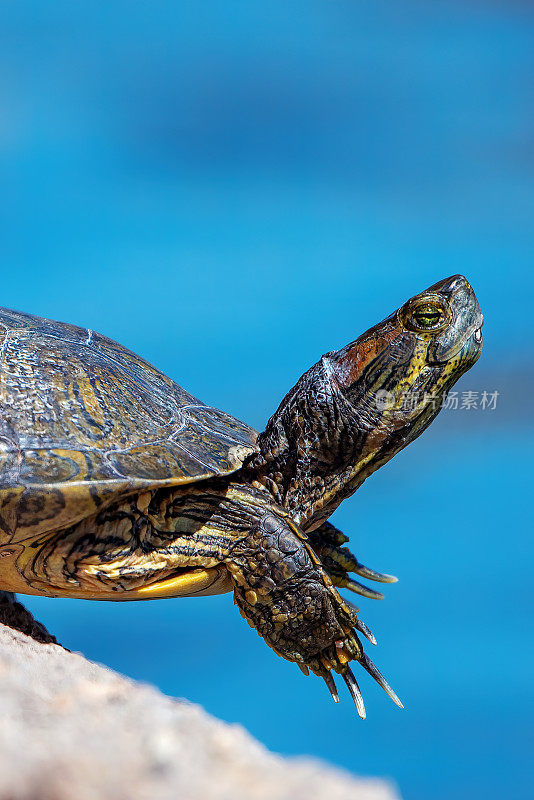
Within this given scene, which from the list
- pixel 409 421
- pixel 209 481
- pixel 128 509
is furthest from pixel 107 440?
pixel 409 421

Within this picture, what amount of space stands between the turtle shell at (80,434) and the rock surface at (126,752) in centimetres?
50

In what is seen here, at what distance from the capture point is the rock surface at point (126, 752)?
1.67 metres

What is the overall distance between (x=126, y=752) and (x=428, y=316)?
1765mm

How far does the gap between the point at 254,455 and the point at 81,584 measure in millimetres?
824

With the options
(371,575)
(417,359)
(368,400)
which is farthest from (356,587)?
(417,359)

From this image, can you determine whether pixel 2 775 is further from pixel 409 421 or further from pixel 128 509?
pixel 409 421

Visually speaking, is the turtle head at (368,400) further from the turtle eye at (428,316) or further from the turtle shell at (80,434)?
the turtle shell at (80,434)

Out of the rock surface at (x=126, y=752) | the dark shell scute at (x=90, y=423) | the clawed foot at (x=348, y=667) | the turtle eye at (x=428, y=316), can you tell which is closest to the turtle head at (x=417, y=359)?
the turtle eye at (x=428, y=316)

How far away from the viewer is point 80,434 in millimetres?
2480

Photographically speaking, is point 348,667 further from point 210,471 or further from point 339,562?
point 210,471

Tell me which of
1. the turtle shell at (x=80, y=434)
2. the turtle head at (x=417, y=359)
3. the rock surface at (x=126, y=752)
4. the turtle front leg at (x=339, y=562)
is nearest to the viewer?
the rock surface at (x=126, y=752)

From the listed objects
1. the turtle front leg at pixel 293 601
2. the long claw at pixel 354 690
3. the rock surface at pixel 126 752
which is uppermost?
the turtle front leg at pixel 293 601

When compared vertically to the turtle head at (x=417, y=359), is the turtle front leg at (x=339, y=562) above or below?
below

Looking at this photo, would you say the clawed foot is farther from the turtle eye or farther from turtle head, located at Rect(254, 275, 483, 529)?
the turtle eye
